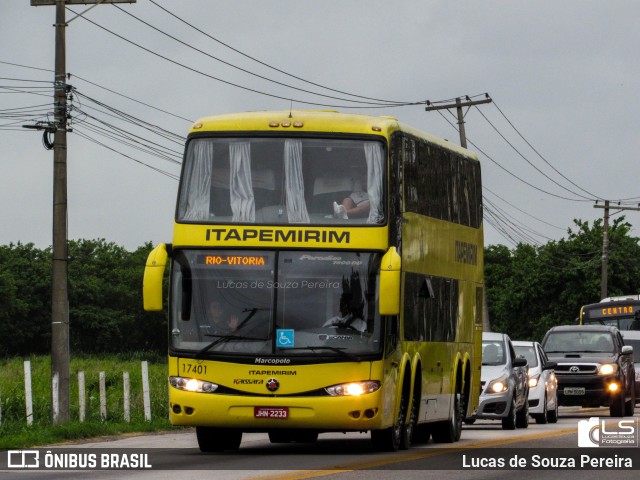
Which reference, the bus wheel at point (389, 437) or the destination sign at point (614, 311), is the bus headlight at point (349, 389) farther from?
the destination sign at point (614, 311)

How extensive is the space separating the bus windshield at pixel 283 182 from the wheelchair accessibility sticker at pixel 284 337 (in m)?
1.29

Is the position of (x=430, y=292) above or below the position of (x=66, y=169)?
below

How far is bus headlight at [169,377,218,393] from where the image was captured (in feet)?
64.6

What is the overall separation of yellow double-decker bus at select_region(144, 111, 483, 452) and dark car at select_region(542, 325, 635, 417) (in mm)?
15945

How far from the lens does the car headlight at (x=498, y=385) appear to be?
2897 centimetres

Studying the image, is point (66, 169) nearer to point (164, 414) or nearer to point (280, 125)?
point (164, 414)

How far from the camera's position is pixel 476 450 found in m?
21.5

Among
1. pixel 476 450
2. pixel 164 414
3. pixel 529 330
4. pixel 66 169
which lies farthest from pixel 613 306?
pixel 529 330

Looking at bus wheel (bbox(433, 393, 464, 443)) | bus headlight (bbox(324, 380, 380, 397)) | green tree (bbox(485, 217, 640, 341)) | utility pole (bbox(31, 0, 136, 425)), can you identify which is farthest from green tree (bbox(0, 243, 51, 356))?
bus headlight (bbox(324, 380, 380, 397))

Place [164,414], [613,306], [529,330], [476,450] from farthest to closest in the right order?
[529,330], [613,306], [164,414], [476,450]

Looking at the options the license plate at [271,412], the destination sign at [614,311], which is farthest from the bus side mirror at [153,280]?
the destination sign at [614,311]

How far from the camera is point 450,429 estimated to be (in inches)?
952

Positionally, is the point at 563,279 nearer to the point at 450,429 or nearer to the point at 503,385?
the point at 503,385

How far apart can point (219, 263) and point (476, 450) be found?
4.30m
